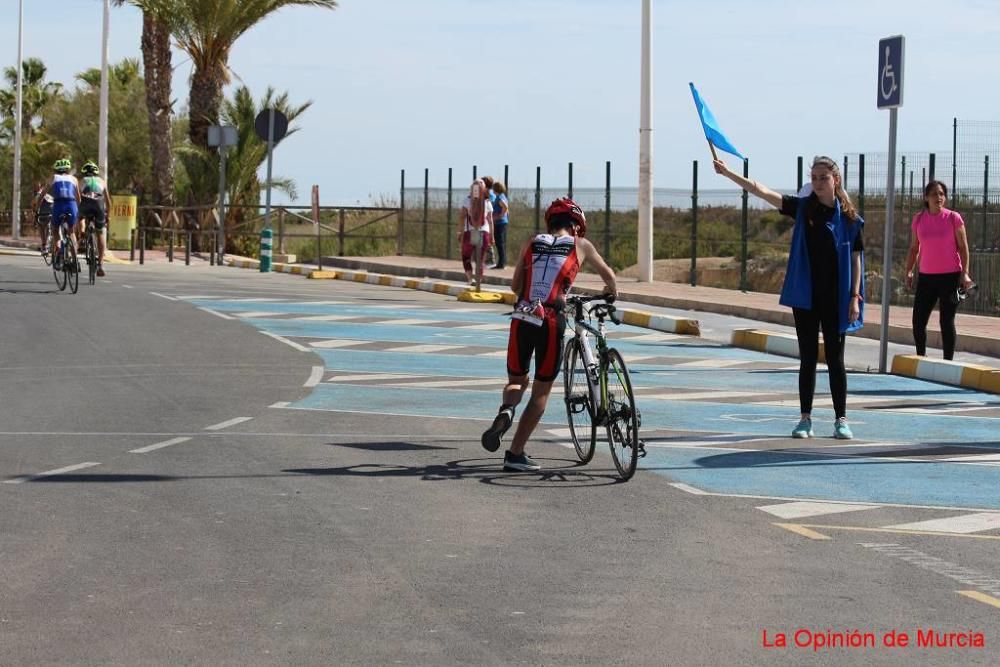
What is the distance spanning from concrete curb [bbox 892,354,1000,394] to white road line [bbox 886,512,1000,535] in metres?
6.58

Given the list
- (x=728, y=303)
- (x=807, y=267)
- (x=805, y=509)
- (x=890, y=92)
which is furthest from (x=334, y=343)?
(x=805, y=509)

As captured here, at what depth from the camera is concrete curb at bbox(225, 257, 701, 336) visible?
68.8 feet

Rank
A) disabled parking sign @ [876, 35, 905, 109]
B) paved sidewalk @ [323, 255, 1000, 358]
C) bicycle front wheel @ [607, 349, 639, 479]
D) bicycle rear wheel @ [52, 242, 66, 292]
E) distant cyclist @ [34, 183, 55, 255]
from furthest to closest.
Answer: distant cyclist @ [34, 183, 55, 255], bicycle rear wheel @ [52, 242, 66, 292], paved sidewalk @ [323, 255, 1000, 358], disabled parking sign @ [876, 35, 905, 109], bicycle front wheel @ [607, 349, 639, 479]

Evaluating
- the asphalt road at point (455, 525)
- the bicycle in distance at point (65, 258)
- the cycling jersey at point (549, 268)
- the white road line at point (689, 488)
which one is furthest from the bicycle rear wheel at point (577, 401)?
the bicycle in distance at point (65, 258)

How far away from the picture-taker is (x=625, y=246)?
131 feet

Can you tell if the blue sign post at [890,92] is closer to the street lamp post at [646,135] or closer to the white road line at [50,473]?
the white road line at [50,473]

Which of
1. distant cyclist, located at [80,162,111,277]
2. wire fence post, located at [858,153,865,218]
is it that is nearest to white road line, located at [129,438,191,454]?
distant cyclist, located at [80,162,111,277]

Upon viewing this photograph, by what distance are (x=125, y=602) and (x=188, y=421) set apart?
5583 millimetres

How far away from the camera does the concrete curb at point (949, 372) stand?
49.3ft

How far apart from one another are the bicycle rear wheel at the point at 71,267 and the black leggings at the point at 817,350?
48.0ft

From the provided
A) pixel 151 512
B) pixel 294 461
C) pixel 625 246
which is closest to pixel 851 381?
pixel 294 461

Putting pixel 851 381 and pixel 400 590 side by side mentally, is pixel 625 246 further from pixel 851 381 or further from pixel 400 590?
pixel 400 590

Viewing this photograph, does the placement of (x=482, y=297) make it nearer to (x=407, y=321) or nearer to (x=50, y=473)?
(x=407, y=321)

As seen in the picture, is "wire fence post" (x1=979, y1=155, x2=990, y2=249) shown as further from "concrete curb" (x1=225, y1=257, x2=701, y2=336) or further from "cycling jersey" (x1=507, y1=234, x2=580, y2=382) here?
"cycling jersey" (x1=507, y1=234, x2=580, y2=382)
